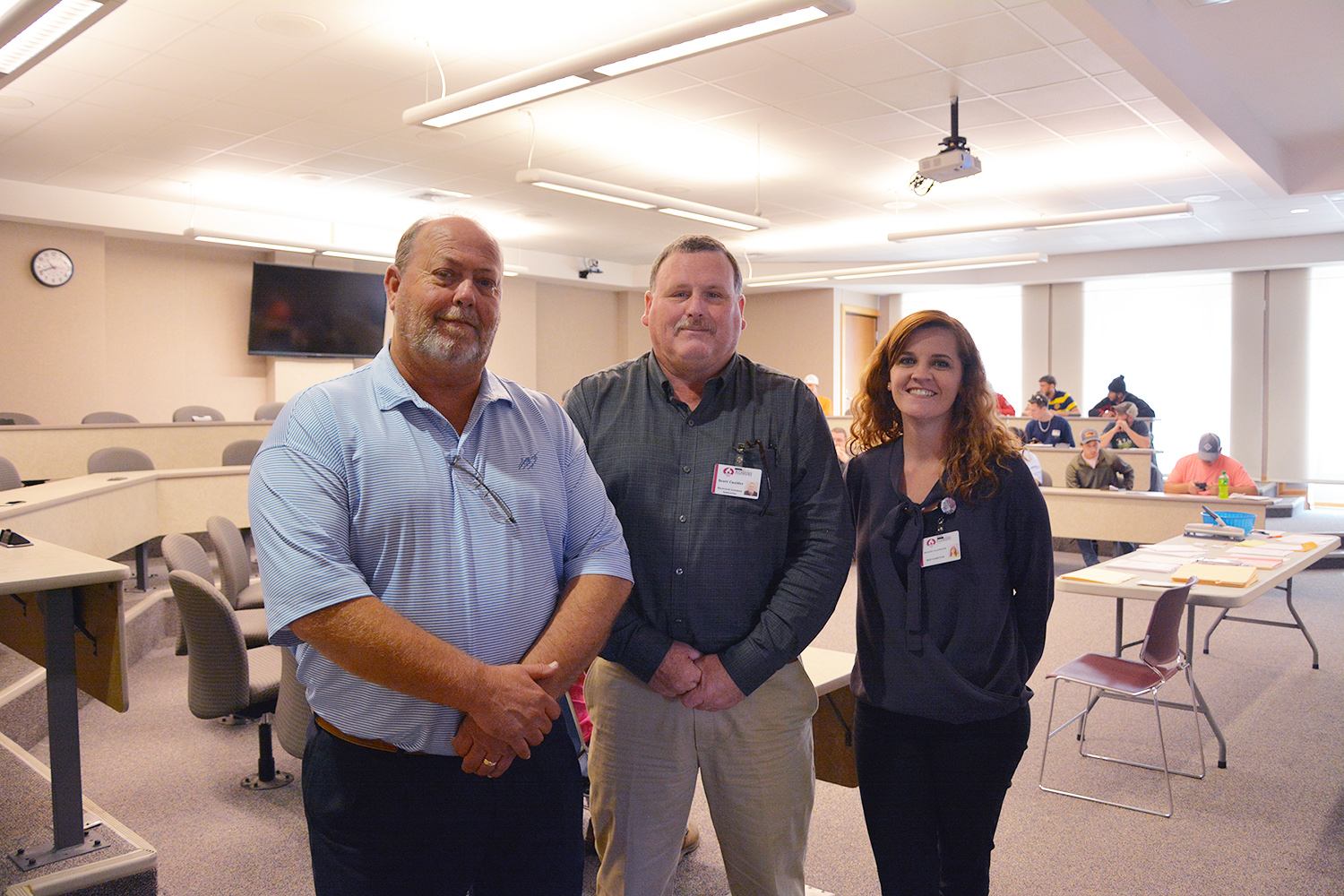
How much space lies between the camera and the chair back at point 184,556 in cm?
335

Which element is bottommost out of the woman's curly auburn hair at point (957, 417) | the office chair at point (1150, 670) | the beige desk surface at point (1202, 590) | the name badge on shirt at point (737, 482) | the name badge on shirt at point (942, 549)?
the office chair at point (1150, 670)

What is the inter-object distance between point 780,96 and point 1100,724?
4301mm

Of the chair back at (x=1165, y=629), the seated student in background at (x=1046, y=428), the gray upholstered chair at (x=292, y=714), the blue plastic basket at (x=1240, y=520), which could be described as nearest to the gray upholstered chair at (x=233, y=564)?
the gray upholstered chair at (x=292, y=714)

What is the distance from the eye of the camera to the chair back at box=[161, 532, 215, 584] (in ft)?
11.0

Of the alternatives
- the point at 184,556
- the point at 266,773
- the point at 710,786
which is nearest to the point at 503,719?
the point at 710,786

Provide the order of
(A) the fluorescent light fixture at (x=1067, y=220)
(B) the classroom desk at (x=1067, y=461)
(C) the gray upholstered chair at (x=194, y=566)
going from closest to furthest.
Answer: (C) the gray upholstered chair at (x=194, y=566) < (A) the fluorescent light fixture at (x=1067, y=220) < (B) the classroom desk at (x=1067, y=461)

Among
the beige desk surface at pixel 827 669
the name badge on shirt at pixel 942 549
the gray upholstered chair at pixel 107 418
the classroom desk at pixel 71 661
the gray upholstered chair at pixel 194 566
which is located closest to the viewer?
the name badge on shirt at pixel 942 549

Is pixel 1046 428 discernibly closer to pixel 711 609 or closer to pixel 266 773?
pixel 266 773

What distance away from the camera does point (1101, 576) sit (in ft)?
11.9

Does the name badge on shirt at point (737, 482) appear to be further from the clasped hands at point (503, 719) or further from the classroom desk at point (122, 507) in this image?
the classroom desk at point (122, 507)

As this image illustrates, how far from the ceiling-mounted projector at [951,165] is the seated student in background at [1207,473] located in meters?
2.76

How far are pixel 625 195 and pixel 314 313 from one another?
5.62 meters

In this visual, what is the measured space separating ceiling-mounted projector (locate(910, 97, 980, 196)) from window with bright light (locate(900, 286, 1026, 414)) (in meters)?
8.28

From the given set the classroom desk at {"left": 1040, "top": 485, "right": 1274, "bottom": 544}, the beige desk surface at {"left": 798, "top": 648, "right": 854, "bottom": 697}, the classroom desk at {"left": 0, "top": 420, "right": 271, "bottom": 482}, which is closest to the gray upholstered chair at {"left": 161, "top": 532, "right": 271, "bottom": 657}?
the beige desk surface at {"left": 798, "top": 648, "right": 854, "bottom": 697}
